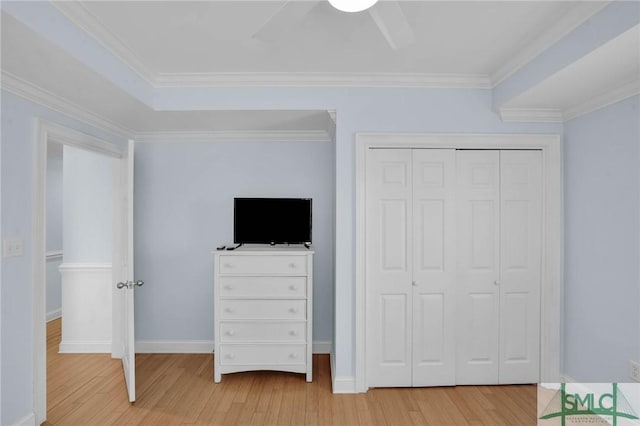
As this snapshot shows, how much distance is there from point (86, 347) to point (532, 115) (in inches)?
192

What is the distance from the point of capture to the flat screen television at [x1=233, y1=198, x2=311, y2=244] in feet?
12.0

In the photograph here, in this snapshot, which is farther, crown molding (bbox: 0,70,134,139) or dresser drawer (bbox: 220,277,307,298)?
dresser drawer (bbox: 220,277,307,298)

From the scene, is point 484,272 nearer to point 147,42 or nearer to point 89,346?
point 147,42

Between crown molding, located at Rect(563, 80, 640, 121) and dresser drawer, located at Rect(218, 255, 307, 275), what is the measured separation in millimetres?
2495

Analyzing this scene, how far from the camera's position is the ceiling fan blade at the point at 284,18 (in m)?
1.53

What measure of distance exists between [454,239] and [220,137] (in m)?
2.53

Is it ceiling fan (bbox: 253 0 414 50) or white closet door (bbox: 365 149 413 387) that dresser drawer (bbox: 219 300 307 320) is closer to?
white closet door (bbox: 365 149 413 387)

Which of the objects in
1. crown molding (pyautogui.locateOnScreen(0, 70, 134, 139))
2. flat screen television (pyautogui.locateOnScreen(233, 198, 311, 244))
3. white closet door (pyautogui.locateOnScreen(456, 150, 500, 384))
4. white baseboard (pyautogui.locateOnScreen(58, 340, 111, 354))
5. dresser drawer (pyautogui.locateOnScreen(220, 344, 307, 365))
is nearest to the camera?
crown molding (pyautogui.locateOnScreen(0, 70, 134, 139))

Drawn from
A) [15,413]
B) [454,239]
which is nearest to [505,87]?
[454,239]

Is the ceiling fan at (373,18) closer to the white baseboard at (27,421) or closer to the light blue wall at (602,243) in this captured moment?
the light blue wall at (602,243)

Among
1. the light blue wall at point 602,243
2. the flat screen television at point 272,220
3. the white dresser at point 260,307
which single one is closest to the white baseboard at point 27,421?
the white dresser at point 260,307

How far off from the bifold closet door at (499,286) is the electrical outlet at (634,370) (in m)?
0.69

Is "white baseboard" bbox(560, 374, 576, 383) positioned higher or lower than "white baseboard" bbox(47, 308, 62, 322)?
higher

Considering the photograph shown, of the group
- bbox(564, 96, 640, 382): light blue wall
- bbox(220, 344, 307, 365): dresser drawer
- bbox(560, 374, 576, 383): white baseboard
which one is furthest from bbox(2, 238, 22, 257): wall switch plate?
bbox(560, 374, 576, 383): white baseboard
